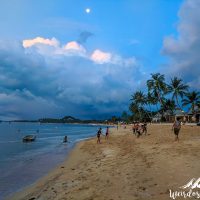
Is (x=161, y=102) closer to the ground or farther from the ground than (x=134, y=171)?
farther from the ground

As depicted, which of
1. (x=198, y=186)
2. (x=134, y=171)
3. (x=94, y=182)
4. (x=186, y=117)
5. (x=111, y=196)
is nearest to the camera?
(x=198, y=186)

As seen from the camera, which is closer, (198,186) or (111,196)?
(198,186)

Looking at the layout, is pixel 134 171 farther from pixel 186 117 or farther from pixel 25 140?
pixel 186 117

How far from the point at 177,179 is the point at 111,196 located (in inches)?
99.7

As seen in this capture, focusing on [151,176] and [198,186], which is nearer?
[198,186]

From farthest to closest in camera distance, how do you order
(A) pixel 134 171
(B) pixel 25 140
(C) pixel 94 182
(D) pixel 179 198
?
(B) pixel 25 140 → (A) pixel 134 171 → (C) pixel 94 182 → (D) pixel 179 198

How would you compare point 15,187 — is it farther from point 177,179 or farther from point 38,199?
point 177,179

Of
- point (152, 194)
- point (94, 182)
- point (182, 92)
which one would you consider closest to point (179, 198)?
point (152, 194)

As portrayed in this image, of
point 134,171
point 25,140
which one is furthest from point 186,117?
point 134,171

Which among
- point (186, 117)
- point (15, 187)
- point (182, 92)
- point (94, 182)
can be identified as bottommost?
point (15, 187)

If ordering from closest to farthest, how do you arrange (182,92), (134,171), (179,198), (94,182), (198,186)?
(179,198) < (198,186) < (94,182) < (134,171) < (182,92)

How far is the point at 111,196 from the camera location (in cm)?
955

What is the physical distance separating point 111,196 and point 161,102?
8902 centimetres

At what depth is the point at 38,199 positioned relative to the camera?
450 inches
